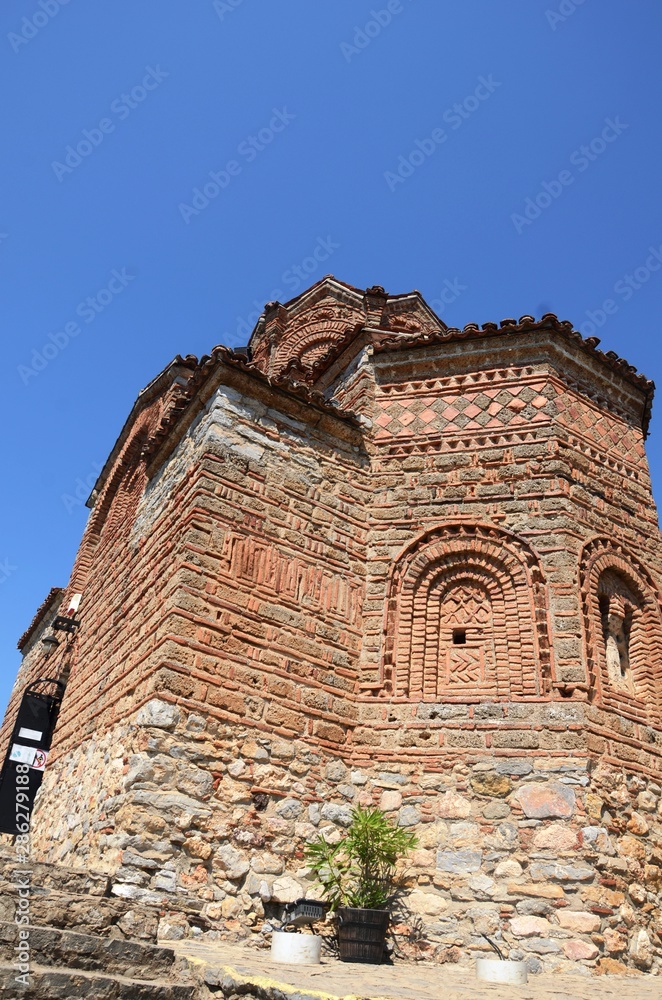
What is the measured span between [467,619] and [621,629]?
1.74 metres

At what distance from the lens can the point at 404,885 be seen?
21.1 ft

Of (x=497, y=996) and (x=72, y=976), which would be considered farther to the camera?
(x=497, y=996)

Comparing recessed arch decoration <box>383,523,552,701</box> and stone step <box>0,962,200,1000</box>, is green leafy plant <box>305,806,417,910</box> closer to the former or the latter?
recessed arch decoration <box>383,523,552,701</box>

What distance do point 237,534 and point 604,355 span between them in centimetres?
527

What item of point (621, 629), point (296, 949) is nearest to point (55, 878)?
point (296, 949)

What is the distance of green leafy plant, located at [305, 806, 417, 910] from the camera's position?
6.10 m

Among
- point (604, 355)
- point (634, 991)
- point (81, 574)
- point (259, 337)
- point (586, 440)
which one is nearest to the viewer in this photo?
point (634, 991)

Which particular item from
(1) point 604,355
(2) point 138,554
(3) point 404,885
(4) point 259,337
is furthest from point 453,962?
(4) point 259,337

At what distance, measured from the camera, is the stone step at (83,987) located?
3.32m

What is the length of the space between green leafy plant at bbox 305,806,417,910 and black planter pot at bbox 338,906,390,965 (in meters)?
0.21

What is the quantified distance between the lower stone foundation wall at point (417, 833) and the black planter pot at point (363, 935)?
493 millimetres

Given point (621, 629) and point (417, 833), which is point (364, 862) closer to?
point (417, 833)

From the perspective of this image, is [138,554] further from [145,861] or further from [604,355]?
[604,355]

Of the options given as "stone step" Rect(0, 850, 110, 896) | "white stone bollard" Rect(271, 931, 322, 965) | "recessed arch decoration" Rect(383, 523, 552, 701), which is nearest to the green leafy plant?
"white stone bollard" Rect(271, 931, 322, 965)
